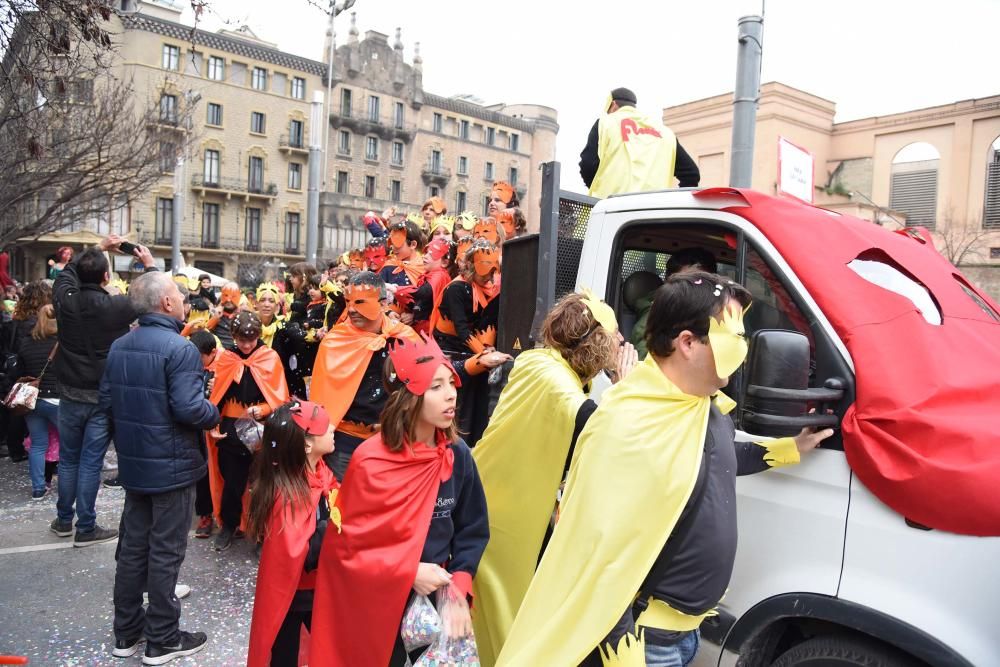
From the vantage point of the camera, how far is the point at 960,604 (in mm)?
2033

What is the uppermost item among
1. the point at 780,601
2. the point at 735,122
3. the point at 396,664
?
the point at 735,122

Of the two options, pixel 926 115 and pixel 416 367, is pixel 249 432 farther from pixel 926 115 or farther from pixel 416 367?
pixel 926 115

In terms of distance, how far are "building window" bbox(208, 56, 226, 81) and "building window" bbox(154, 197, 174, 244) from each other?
792 centimetres

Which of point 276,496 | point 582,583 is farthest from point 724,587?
point 276,496

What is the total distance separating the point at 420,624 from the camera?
110 inches

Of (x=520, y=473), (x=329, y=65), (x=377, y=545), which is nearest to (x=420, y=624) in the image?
(x=377, y=545)

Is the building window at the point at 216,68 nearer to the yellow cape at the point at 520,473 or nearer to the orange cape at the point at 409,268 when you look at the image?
the orange cape at the point at 409,268

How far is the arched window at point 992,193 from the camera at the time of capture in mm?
18438

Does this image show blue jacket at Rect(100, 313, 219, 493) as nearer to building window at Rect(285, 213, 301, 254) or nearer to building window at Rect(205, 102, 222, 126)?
building window at Rect(205, 102, 222, 126)

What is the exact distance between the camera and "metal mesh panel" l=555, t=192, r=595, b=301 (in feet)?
12.0

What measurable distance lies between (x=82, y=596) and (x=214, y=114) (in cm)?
4527

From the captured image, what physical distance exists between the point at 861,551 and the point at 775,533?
32 cm

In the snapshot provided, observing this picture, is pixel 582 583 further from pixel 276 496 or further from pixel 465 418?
pixel 465 418

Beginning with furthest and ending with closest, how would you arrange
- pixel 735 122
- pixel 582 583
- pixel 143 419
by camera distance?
pixel 735 122, pixel 143 419, pixel 582 583
